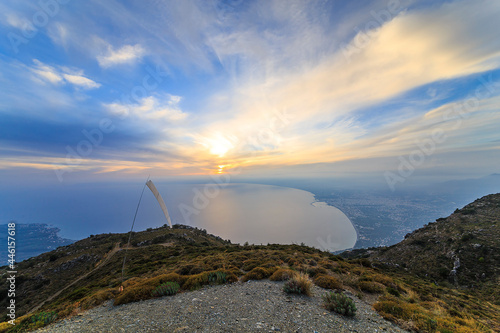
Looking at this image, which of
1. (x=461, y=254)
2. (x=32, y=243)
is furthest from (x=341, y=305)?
(x=32, y=243)

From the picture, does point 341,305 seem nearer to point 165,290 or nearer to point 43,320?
point 165,290

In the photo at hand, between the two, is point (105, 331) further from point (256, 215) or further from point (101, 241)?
point (256, 215)

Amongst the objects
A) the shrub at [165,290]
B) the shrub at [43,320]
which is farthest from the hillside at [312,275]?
the shrub at [165,290]

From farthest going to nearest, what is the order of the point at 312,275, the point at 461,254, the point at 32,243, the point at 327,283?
the point at 32,243
the point at 461,254
the point at 312,275
the point at 327,283

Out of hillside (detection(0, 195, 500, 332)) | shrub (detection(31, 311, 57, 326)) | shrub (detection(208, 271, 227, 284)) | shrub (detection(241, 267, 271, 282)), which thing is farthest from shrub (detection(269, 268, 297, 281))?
shrub (detection(31, 311, 57, 326))

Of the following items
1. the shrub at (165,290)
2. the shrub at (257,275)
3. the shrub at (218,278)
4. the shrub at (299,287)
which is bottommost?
the shrub at (257,275)

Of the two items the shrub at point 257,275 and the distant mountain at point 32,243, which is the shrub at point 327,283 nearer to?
the shrub at point 257,275

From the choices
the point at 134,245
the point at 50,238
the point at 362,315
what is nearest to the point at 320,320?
the point at 362,315
